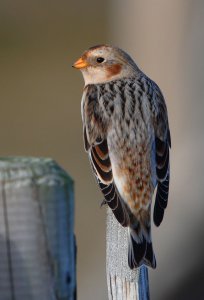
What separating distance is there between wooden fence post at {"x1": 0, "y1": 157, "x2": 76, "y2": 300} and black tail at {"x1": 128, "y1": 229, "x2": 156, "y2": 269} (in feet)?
2.95

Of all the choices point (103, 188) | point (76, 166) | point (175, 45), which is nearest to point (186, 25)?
point (175, 45)

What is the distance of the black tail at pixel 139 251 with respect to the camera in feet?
8.86

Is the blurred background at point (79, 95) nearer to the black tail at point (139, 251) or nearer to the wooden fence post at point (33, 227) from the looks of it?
the black tail at point (139, 251)

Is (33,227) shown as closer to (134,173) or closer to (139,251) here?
(139,251)

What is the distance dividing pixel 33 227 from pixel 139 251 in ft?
4.02

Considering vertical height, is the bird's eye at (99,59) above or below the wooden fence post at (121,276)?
above

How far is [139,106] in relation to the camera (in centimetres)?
394

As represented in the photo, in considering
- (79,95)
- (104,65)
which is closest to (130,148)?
(104,65)

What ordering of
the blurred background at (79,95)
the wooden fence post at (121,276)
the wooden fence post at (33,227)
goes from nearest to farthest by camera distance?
1. the wooden fence post at (33,227)
2. the wooden fence post at (121,276)
3. the blurred background at (79,95)

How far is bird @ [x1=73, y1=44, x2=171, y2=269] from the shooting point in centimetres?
322

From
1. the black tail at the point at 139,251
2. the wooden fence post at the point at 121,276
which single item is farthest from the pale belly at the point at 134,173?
the wooden fence post at the point at 121,276

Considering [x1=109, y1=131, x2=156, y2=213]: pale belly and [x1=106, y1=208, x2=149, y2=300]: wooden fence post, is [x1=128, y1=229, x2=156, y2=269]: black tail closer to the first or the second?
[x1=106, y1=208, x2=149, y2=300]: wooden fence post

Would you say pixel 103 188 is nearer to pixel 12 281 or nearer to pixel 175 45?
pixel 12 281

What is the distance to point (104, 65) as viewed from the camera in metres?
4.43
